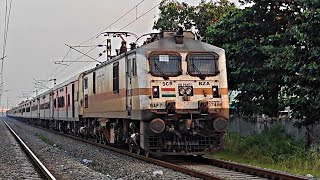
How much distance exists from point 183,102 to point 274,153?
10.6ft

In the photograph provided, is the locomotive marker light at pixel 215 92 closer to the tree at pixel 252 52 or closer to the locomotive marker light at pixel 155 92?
the locomotive marker light at pixel 155 92

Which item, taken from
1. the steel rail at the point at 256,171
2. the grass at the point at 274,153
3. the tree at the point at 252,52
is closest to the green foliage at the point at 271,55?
the tree at the point at 252,52

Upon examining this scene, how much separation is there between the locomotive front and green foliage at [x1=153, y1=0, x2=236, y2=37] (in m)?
14.7

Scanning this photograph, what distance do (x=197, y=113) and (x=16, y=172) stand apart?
205 inches

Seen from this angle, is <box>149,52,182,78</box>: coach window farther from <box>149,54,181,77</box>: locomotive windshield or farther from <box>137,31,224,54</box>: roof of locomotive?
<box>137,31,224,54</box>: roof of locomotive

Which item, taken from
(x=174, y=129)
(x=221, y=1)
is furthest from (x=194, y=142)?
(x=221, y=1)

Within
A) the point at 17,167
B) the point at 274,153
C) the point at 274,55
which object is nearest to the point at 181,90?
the point at 274,55

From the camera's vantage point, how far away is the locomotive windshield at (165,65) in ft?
48.8

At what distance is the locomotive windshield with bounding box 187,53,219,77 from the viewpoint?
15151 millimetres

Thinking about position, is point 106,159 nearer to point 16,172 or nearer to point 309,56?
point 16,172

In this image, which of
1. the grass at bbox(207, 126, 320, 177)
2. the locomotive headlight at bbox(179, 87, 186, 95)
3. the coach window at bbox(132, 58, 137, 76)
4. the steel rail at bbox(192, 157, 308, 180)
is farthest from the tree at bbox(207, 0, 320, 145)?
the coach window at bbox(132, 58, 137, 76)

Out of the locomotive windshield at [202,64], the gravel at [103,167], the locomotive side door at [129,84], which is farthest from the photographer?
the locomotive side door at [129,84]

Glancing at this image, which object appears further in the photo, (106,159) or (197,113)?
(106,159)

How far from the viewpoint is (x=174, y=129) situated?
583 inches
